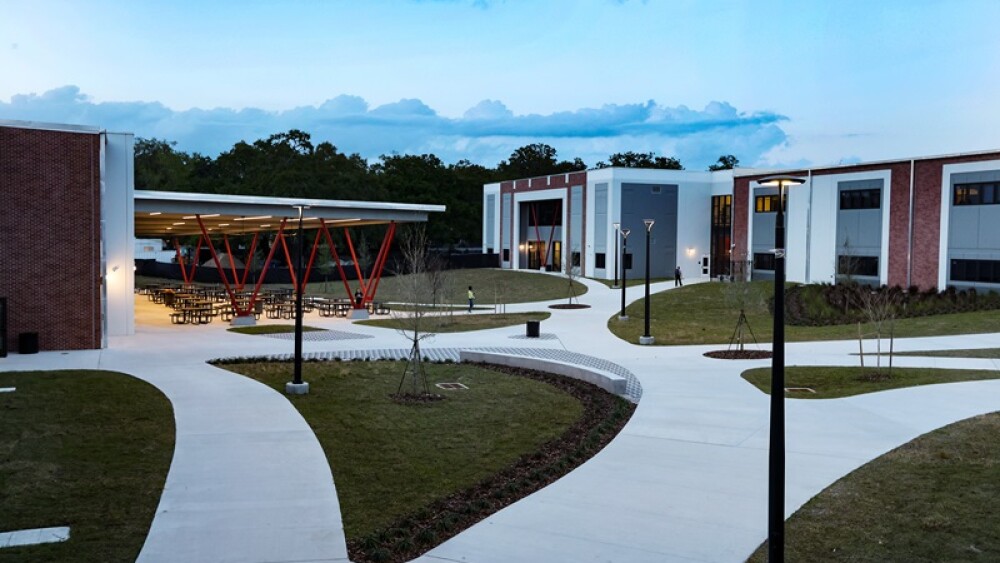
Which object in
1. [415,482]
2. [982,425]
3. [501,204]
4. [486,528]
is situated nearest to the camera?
[486,528]

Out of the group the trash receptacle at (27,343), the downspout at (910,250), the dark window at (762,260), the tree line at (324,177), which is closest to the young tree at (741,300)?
the downspout at (910,250)

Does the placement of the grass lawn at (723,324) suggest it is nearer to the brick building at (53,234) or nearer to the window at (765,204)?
the window at (765,204)

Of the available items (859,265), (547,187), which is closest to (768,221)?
(859,265)

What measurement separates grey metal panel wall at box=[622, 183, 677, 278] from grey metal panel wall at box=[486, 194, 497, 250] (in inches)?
737

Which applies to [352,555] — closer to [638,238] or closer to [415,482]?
[415,482]

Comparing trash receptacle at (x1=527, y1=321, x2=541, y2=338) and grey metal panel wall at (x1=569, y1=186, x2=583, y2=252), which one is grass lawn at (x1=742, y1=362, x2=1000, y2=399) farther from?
grey metal panel wall at (x1=569, y1=186, x2=583, y2=252)

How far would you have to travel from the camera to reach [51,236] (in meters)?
23.8

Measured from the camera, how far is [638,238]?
60.5 meters

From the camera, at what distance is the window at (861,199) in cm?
4469

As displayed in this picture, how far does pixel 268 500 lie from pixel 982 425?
11423 millimetres

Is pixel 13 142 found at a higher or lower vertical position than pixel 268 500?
higher

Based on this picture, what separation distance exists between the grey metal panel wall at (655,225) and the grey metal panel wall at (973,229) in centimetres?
2230

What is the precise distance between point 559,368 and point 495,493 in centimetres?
1022

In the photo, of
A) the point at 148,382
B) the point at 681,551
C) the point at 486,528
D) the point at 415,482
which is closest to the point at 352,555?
the point at 486,528
